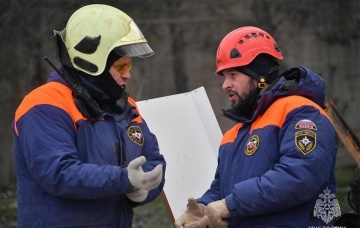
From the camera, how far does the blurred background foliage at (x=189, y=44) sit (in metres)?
8.18

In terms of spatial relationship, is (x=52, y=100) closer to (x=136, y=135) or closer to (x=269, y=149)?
(x=136, y=135)

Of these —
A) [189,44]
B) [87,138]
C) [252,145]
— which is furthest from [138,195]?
[189,44]

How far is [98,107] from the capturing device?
399cm

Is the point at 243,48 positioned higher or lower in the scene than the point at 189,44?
higher

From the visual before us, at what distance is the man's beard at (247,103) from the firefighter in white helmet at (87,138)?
510 mm

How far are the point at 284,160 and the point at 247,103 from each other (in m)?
0.52

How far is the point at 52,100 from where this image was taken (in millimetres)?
3854

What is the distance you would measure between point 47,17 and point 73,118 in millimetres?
4433

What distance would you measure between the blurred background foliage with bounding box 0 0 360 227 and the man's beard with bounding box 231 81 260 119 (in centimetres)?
418

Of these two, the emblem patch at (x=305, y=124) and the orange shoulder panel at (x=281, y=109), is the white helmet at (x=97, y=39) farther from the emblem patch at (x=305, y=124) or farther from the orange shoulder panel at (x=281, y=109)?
the emblem patch at (x=305, y=124)

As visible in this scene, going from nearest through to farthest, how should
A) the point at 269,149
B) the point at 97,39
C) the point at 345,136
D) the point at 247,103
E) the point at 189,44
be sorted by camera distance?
the point at 269,149, the point at 97,39, the point at 247,103, the point at 345,136, the point at 189,44

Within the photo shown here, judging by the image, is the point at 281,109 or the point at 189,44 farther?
the point at 189,44

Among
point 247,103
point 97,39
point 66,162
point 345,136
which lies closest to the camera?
point 66,162

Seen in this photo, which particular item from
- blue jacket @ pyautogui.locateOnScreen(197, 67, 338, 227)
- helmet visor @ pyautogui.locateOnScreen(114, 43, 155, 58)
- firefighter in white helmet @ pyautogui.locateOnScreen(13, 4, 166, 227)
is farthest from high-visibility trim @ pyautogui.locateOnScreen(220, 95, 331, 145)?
helmet visor @ pyautogui.locateOnScreen(114, 43, 155, 58)
